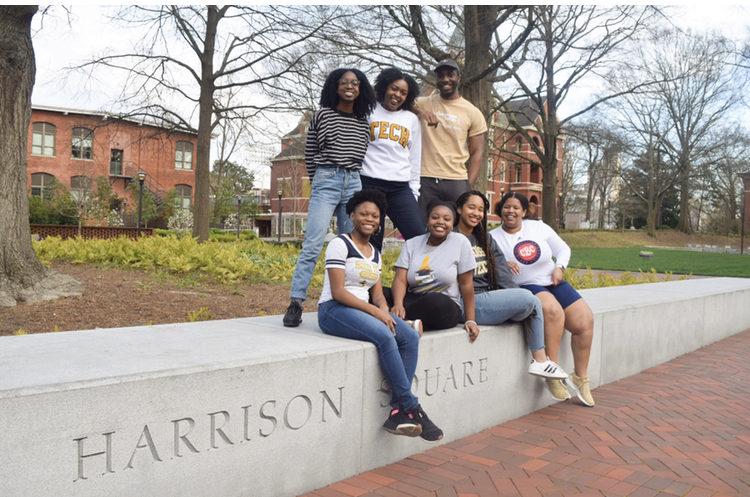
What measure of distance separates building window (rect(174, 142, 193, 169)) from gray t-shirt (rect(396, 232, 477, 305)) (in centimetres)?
4058

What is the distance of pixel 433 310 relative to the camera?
159 inches

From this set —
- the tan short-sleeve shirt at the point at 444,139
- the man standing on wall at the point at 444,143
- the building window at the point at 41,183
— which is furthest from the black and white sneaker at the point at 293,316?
the building window at the point at 41,183

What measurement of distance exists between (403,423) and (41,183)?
4013 cm

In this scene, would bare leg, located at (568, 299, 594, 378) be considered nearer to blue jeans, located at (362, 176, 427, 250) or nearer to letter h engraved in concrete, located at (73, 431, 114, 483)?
blue jeans, located at (362, 176, 427, 250)

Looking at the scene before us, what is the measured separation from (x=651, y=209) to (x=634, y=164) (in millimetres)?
8294

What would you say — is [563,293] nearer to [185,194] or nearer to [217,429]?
[217,429]

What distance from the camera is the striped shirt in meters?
4.31

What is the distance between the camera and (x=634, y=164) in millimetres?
54344

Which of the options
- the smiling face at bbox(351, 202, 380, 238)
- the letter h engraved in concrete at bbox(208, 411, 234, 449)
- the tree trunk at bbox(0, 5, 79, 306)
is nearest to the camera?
the letter h engraved in concrete at bbox(208, 411, 234, 449)

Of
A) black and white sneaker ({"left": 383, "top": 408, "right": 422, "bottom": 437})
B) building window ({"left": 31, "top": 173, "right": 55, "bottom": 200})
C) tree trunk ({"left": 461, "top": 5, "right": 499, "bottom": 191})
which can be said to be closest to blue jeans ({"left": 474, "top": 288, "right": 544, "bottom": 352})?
black and white sneaker ({"left": 383, "top": 408, "right": 422, "bottom": 437})

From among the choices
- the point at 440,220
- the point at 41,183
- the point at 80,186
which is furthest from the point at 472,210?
the point at 41,183

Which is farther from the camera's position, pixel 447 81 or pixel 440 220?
pixel 447 81

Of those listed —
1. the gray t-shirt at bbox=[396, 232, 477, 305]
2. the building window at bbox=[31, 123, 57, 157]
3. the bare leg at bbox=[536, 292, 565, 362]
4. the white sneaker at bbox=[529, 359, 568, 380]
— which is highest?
the building window at bbox=[31, 123, 57, 157]

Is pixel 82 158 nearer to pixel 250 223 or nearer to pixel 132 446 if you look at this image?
pixel 250 223
